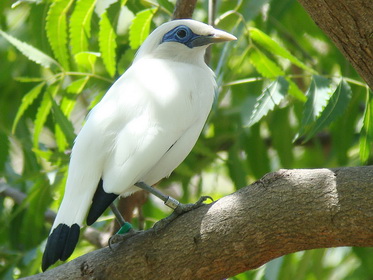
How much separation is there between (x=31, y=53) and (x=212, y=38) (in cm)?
120

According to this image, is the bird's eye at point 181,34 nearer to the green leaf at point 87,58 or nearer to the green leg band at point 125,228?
the green leaf at point 87,58

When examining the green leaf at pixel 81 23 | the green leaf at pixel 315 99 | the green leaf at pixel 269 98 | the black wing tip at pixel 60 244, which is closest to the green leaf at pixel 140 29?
the green leaf at pixel 81 23

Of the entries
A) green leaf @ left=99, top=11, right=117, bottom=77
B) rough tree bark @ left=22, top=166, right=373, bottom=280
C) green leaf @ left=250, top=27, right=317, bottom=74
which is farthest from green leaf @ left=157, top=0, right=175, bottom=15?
rough tree bark @ left=22, top=166, right=373, bottom=280

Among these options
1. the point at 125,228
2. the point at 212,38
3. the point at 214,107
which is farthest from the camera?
the point at 214,107

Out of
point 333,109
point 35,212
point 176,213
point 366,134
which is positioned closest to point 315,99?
point 333,109

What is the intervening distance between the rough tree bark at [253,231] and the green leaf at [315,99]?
852mm

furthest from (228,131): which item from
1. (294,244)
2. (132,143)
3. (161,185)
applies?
(294,244)

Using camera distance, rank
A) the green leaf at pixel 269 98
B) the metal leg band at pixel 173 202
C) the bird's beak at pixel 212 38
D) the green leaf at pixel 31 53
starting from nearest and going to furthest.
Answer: the metal leg band at pixel 173 202, the green leaf at pixel 269 98, the bird's beak at pixel 212 38, the green leaf at pixel 31 53

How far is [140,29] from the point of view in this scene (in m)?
5.04

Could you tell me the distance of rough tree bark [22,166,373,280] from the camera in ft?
10.4

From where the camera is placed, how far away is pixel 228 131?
643 centimetres

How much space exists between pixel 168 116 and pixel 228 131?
2.57m

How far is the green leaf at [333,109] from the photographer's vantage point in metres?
4.10

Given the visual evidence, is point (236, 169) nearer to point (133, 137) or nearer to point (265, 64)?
point (265, 64)
